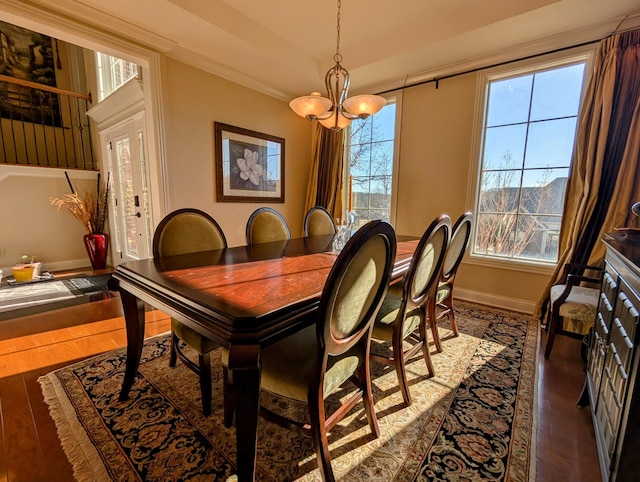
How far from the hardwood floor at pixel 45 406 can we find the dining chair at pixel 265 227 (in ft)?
3.72

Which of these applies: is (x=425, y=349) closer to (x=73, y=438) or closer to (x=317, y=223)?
(x=317, y=223)

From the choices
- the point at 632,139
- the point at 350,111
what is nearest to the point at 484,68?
the point at 632,139

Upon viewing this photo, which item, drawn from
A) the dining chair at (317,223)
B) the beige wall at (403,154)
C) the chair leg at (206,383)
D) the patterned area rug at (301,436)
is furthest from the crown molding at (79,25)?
the chair leg at (206,383)

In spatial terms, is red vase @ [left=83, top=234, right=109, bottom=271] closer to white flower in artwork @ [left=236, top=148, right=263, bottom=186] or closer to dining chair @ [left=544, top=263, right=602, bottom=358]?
white flower in artwork @ [left=236, top=148, right=263, bottom=186]

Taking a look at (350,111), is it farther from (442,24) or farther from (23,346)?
(23,346)

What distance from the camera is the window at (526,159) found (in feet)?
8.63

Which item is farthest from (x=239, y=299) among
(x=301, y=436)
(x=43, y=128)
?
(x=43, y=128)

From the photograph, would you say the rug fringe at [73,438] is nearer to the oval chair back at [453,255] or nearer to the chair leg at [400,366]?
the chair leg at [400,366]

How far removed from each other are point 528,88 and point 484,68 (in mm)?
460

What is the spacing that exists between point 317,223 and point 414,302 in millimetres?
1499

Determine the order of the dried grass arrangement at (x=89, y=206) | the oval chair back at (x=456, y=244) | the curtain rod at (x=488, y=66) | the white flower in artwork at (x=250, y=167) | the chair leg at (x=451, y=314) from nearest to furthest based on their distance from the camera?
the oval chair back at (x=456, y=244), the chair leg at (x=451, y=314), the curtain rod at (x=488, y=66), the white flower in artwork at (x=250, y=167), the dried grass arrangement at (x=89, y=206)

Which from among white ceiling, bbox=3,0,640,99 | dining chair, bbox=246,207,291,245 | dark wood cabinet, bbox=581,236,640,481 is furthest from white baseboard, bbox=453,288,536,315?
white ceiling, bbox=3,0,640,99

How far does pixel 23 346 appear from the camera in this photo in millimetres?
2061

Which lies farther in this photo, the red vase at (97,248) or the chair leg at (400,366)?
the red vase at (97,248)
